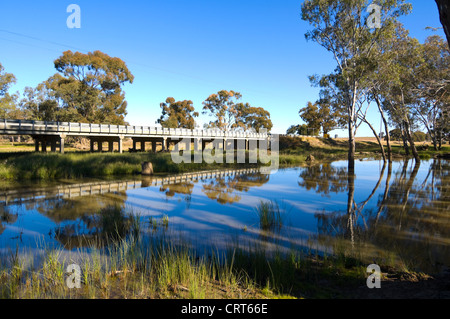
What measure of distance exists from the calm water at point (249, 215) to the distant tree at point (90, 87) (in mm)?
31717

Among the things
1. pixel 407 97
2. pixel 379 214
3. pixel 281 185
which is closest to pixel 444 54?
pixel 407 97

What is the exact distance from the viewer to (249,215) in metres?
8.94

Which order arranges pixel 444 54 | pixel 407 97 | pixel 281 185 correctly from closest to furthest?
1. pixel 281 185
2. pixel 444 54
3. pixel 407 97

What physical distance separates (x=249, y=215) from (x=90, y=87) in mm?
44200

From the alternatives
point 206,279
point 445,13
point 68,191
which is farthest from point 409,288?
point 68,191

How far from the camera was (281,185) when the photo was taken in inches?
621

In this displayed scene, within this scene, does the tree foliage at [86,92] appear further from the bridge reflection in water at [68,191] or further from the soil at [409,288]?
the soil at [409,288]

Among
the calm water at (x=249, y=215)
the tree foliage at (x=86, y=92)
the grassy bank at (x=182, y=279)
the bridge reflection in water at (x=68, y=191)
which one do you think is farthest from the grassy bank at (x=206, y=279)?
the tree foliage at (x=86, y=92)

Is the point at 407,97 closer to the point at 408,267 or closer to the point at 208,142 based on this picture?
the point at 208,142

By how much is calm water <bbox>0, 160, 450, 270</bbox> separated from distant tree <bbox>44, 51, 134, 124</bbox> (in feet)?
104

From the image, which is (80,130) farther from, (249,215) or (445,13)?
(445,13)

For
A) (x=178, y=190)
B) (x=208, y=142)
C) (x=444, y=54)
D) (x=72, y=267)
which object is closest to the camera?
(x=72, y=267)

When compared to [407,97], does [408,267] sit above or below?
below
